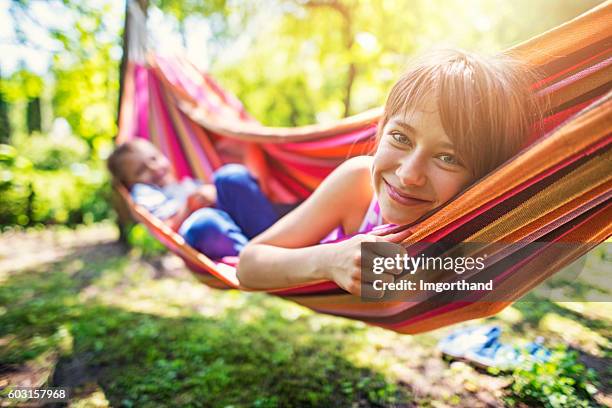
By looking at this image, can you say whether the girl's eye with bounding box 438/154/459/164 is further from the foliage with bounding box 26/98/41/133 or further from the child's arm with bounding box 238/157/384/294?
the foliage with bounding box 26/98/41/133

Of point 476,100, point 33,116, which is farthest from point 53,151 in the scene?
point 33,116

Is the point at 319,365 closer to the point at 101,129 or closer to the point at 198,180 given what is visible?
the point at 198,180

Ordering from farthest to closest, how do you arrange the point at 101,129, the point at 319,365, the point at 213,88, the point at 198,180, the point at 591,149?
1. the point at 101,129
2. the point at 213,88
3. the point at 198,180
4. the point at 319,365
5. the point at 591,149

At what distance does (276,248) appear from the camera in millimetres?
1145

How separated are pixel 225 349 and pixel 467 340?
1.15 metres

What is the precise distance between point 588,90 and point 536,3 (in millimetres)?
3190

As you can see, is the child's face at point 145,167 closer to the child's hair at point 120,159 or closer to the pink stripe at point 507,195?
the child's hair at point 120,159

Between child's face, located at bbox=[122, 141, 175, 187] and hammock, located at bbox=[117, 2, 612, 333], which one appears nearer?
hammock, located at bbox=[117, 2, 612, 333]

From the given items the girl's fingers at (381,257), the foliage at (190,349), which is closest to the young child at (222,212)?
the foliage at (190,349)

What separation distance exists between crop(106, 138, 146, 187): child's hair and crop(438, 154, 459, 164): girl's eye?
2.19 m

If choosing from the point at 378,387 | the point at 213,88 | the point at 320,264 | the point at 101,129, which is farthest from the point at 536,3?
the point at 101,129

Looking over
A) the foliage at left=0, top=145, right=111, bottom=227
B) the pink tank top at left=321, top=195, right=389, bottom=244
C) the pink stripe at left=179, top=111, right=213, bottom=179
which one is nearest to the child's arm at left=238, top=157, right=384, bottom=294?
the pink tank top at left=321, top=195, right=389, bottom=244

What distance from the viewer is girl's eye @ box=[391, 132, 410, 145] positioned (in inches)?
36.5

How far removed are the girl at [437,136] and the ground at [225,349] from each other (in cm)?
96
